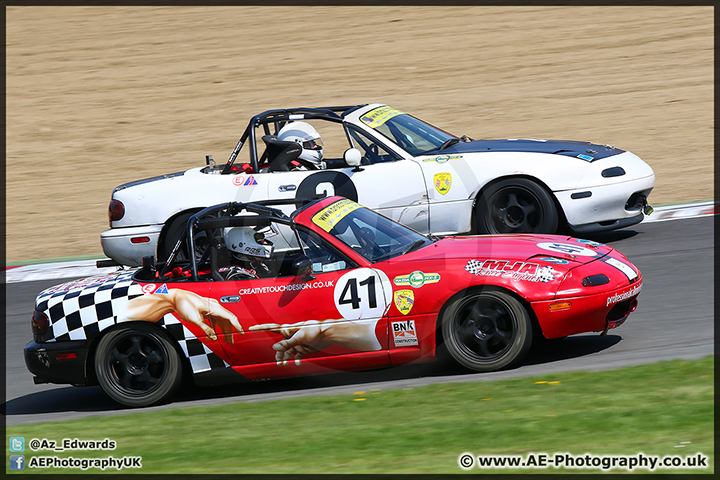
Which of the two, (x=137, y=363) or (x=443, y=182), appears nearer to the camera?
(x=137, y=363)

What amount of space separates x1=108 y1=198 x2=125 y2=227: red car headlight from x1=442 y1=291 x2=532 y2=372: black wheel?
4.93 m

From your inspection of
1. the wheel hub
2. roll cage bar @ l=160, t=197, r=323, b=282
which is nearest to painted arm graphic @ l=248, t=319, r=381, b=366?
roll cage bar @ l=160, t=197, r=323, b=282

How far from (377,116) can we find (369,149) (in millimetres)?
523

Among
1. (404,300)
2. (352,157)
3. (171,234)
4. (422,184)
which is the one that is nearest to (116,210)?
(171,234)

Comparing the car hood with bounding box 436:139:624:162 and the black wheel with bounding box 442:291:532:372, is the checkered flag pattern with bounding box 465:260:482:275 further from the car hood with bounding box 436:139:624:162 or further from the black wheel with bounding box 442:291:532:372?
the car hood with bounding box 436:139:624:162

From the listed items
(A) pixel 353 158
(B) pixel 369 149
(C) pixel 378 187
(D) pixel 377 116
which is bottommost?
(C) pixel 378 187

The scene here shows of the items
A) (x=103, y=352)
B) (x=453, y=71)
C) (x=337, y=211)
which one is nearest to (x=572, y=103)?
(x=453, y=71)

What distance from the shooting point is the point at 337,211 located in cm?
690

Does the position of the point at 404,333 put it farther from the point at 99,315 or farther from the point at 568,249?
the point at 99,315

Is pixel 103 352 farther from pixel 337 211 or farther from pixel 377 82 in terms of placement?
pixel 377 82

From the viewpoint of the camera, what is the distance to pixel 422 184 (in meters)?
9.24

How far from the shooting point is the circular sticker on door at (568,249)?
660 cm

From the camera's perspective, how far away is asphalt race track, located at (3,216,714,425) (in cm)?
640

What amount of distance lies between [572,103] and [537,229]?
820cm
